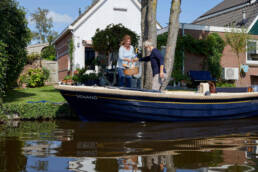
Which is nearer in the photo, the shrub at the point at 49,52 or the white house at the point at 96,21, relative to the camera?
the white house at the point at 96,21

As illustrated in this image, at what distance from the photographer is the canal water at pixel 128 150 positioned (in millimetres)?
3133

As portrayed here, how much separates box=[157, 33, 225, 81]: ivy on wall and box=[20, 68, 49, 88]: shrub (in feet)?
23.6

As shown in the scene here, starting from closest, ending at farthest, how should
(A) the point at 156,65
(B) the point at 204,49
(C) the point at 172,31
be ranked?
(A) the point at 156,65
(C) the point at 172,31
(B) the point at 204,49

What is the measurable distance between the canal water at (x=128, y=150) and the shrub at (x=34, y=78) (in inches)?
440

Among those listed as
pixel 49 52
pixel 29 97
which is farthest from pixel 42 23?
pixel 29 97

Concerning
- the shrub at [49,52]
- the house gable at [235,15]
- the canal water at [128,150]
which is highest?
the house gable at [235,15]

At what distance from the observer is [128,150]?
3934mm

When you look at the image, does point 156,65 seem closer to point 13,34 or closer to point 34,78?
point 13,34

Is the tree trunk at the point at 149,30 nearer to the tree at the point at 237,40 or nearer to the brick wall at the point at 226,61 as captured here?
the brick wall at the point at 226,61

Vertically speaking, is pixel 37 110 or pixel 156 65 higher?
pixel 156 65

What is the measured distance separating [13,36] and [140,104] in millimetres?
4866

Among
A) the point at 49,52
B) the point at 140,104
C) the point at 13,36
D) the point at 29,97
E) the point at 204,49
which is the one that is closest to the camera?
the point at 140,104

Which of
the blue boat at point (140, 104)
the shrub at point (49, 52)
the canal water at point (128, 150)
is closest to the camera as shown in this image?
the canal water at point (128, 150)

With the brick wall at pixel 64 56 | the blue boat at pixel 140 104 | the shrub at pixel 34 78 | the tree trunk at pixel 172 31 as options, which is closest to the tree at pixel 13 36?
the blue boat at pixel 140 104
